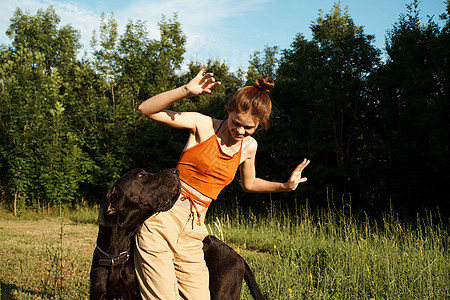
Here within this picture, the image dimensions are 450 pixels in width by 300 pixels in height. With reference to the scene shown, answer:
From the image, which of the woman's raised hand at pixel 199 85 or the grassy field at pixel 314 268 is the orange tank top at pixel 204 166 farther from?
the grassy field at pixel 314 268

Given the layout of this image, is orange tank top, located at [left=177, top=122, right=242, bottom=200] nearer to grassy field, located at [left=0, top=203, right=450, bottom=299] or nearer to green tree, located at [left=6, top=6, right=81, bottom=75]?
grassy field, located at [left=0, top=203, right=450, bottom=299]

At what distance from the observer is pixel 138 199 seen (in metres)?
2.40

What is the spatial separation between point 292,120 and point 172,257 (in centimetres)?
873

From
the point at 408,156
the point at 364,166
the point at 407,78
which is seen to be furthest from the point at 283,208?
the point at 407,78

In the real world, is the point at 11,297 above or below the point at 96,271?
Result: below

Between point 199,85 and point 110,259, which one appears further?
point 110,259

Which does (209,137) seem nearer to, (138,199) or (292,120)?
(138,199)

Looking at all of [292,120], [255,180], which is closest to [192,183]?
[255,180]

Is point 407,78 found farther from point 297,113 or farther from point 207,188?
point 207,188

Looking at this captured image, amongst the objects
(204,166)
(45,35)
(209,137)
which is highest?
(45,35)

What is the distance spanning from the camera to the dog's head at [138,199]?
238 centimetres

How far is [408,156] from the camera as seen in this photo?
816 cm

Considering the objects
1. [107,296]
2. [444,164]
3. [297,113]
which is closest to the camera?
[107,296]

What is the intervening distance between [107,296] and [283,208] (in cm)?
853
